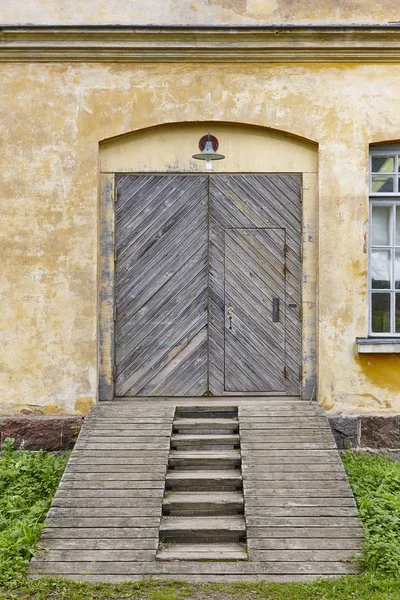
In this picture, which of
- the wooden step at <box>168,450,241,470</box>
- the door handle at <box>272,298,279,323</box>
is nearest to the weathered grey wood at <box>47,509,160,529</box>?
the wooden step at <box>168,450,241,470</box>

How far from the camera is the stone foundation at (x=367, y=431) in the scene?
25.7ft

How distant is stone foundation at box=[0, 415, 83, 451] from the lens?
7.81 metres

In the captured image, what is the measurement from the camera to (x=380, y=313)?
8.18m

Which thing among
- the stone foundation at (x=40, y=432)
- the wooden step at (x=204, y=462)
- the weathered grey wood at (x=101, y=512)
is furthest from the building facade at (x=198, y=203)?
the weathered grey wood at (x=101, y=512)

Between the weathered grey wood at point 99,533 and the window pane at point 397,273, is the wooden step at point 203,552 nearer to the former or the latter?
the weathered grey wood at point 99,533

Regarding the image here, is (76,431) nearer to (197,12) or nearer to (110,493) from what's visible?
(110,493)

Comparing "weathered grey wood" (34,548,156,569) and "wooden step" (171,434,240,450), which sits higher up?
"wooden step" (171,434,240,450)

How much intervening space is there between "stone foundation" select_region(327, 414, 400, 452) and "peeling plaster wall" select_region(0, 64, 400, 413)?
148 mm

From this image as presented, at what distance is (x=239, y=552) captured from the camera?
570 cm

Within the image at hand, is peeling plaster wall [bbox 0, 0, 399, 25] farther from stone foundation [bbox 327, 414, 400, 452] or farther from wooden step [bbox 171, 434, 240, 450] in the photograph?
wooden step [bbox 171, 434, 240, 450]

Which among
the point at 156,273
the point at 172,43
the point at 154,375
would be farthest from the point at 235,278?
the point at 172,43

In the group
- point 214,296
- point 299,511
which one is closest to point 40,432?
point 214,296

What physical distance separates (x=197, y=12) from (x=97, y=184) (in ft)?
7.74

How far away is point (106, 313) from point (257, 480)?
2850 mm
